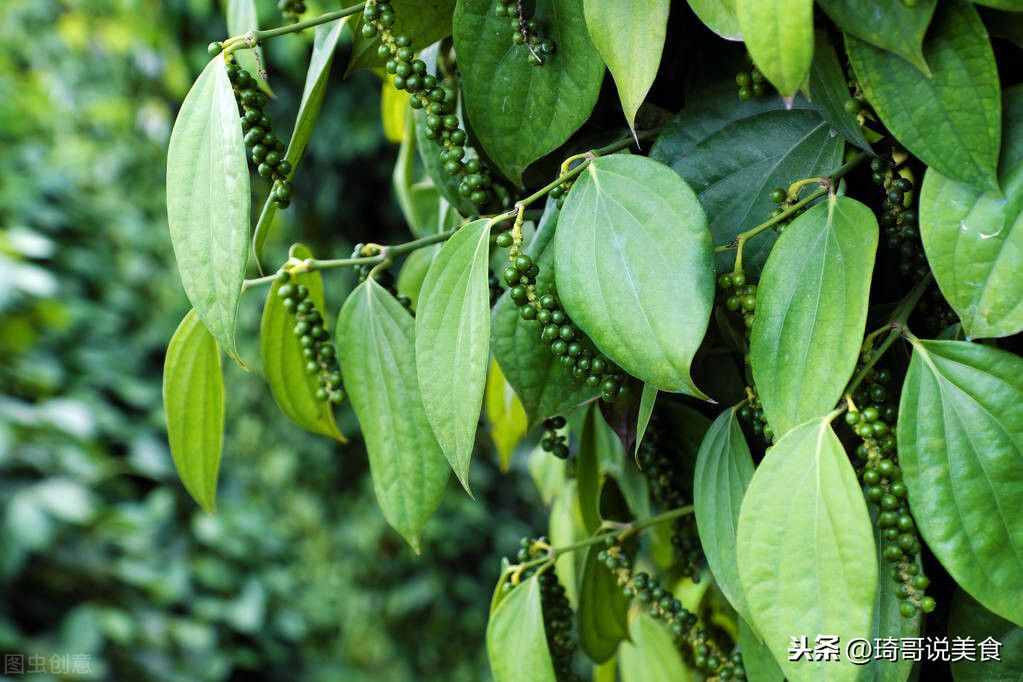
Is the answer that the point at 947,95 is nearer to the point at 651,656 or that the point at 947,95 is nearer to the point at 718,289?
the point at 718,289

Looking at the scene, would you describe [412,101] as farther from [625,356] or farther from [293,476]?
[293,476]

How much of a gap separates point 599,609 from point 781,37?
0.40 metres

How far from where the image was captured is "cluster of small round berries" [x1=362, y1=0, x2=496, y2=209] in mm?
432

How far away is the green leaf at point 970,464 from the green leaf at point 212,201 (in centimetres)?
27

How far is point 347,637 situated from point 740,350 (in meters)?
1.85

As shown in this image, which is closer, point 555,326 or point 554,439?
point 555,326

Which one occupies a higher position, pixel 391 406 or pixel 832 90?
pixel 832 90

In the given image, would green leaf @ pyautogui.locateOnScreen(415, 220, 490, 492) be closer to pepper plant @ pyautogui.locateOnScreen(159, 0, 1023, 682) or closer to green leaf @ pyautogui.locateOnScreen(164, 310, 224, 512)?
pepper plant @ pyautogui.locateOnScreen(159, 0, 1023, 682)

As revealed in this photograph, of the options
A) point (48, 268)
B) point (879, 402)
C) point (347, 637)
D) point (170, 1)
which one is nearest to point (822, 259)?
point (879, 402)

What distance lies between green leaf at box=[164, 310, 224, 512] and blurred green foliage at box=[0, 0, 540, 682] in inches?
38.1

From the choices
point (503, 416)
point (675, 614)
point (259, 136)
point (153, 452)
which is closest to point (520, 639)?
point (675, 614)

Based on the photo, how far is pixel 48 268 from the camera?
1.79 metres

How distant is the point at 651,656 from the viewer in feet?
2.29

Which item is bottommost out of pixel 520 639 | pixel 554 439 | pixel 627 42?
pixel 520 639
